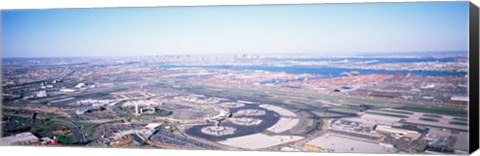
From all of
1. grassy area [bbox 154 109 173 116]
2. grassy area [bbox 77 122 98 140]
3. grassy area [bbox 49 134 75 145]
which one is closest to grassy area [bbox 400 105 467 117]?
grassy area [bbox 154 109 173 116]

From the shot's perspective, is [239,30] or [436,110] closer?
[436,110]

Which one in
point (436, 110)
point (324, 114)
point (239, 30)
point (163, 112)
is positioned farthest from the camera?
point (163, 112)

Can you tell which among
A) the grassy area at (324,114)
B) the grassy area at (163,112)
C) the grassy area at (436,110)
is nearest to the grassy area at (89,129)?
the grassy area at (163,112)

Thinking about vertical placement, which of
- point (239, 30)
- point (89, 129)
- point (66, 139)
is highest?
point (239, 30)

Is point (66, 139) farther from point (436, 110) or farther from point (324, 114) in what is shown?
point (436, 110)

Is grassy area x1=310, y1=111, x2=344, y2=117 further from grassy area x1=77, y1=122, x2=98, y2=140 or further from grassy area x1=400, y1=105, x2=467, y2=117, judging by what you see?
grassy area x1=77, y1=122, x2=98, y2=140

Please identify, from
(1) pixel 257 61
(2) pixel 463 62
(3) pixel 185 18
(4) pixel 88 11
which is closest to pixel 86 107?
(4) pixel 88 11

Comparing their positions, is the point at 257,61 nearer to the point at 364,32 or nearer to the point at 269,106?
the point at 269,106

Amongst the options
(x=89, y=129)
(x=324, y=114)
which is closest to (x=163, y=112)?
(x=89, y=129)

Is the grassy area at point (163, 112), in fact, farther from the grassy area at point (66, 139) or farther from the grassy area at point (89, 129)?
the grassy area at point (66, 139)
